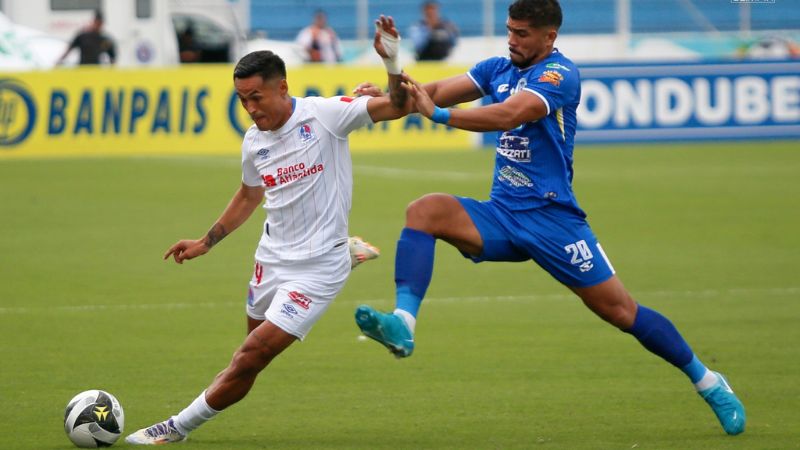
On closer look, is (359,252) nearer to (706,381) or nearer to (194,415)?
(194,415)

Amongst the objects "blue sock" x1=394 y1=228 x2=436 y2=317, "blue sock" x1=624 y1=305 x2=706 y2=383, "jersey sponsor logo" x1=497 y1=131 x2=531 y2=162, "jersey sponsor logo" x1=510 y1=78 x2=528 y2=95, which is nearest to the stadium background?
"blue sock" x1=624 y1=305 x2=706 y2=383

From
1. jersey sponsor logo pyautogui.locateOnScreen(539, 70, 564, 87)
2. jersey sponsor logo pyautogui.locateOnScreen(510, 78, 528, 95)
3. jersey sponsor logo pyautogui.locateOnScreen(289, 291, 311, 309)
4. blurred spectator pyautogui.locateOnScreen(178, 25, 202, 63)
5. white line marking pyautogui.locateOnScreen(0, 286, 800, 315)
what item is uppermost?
jersey sponsor logo pyautogui.locateOnScreen(539, 70, 564, 87)

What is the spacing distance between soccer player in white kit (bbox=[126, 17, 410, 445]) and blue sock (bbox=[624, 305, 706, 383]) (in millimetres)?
1669

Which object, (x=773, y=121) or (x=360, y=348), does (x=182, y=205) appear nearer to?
(x=360, y=348)

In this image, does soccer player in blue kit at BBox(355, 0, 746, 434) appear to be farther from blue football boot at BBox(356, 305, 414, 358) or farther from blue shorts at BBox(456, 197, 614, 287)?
blue football boot at BBox(356, 305, 414, 358)

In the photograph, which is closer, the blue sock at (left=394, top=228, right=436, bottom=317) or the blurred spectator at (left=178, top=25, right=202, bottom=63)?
the blue sock at (left=394, top=228, right=436, bottom=317)

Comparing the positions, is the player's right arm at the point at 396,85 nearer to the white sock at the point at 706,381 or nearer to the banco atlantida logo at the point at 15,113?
the white sock at the point at 706,381

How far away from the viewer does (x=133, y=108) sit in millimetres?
25391

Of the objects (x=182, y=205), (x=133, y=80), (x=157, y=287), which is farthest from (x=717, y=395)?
(x=133, y=80)

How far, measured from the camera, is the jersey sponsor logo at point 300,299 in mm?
7215

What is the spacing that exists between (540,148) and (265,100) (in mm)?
1541

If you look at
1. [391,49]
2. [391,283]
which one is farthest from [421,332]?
[391,49]

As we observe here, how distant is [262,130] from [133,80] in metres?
18.6

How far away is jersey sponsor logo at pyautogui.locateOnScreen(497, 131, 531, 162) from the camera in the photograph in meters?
7.66
